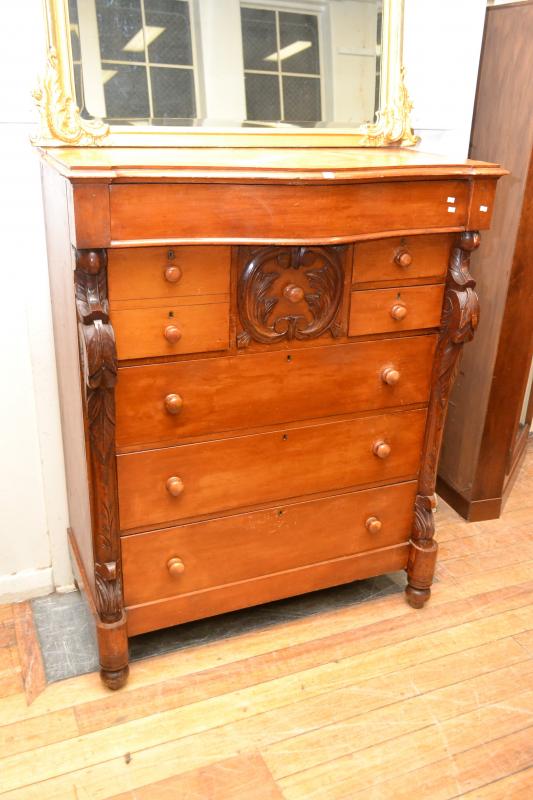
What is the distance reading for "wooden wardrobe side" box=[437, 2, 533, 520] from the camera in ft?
7.63

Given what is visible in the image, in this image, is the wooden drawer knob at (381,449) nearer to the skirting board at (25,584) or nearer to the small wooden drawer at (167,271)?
the small wooden drawer at (167,271)

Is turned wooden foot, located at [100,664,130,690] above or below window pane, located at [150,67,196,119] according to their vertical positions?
below

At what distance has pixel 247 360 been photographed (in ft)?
5.81

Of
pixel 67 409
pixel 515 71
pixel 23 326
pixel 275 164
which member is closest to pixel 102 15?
pixel 275 164

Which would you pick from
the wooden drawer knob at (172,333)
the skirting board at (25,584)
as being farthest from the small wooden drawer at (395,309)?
the skirting board at (25,584)

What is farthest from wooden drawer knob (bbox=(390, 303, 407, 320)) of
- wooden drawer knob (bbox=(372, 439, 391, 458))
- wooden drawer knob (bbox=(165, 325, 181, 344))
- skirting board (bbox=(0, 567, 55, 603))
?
skirting board (bbox=(0, 567, 55, 603))

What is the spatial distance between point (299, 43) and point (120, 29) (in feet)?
1.72

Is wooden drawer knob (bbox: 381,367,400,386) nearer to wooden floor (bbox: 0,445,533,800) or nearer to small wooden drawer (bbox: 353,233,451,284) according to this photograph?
small wooden drawer (bbox: 353,233,451,284)

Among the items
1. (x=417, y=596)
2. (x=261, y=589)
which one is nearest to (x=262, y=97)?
(x=261, y=589)

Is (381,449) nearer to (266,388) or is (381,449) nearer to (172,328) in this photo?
(266,388)

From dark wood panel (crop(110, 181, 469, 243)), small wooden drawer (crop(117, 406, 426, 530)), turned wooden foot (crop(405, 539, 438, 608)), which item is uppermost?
dark wood panel (crop(110, 181, 469, 243))

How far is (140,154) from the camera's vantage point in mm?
1767

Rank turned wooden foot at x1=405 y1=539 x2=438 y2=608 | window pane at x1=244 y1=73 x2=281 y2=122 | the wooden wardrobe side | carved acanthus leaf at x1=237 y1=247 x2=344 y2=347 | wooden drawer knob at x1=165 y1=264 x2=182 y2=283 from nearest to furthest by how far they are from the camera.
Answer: wooden drawer knob at x1=165 y1=264 x2=182 y2=283 → carved acanthus leaf at x1=237 y1=247 x2=344 y2=347 → window pane at x1=244 y1=73 x2=281 y2=122 → turned wooden foot at x1=405 y1=539 x2=438 y2=608 → the wooden wardrobe side

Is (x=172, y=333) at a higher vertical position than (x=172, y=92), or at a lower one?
lower
